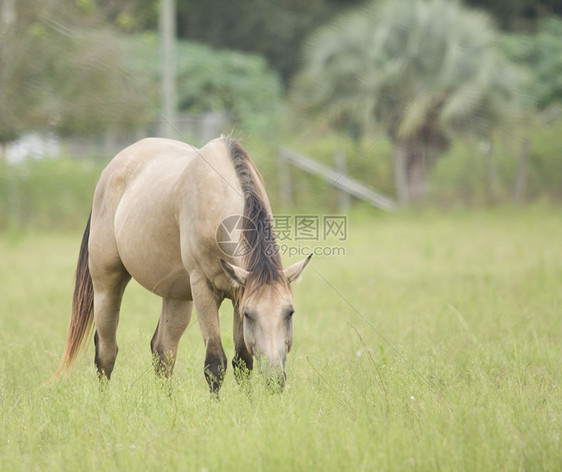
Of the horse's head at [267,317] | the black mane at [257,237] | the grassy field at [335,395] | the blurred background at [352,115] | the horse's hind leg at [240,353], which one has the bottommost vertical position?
the grassy field at [335,395]

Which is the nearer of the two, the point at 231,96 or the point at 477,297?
the point at 477,297

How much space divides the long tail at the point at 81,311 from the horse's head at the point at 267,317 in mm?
1854

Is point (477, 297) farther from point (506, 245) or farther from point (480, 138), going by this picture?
point (480, 138)

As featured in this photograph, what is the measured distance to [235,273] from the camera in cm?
400

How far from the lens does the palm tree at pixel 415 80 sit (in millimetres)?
16578

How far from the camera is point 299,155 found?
1725cm

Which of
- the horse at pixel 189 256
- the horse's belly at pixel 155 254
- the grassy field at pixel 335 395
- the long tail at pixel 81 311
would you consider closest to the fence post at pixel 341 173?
the grassy field at pixel 335 395

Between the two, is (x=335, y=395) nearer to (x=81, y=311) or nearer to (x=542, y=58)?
(x=81, y=311)

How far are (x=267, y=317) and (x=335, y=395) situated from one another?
66 centimetres

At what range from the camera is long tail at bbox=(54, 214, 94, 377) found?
5.32 metres

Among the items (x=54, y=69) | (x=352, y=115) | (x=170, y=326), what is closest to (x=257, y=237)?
(x=170, y=326)

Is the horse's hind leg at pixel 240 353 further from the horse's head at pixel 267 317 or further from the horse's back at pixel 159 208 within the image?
the horse's back at pixel 159 208

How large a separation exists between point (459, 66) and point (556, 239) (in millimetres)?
6265

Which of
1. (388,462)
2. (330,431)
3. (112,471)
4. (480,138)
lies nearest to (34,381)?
(112,471)
